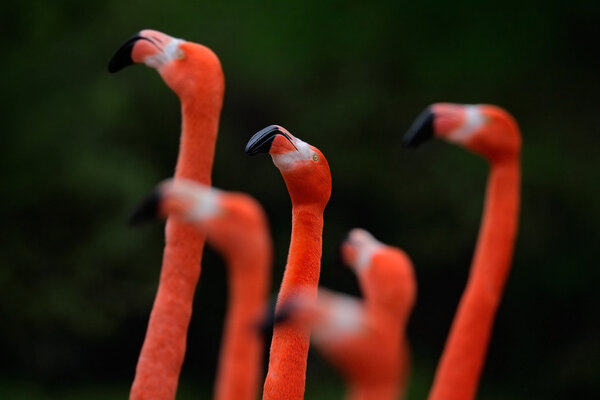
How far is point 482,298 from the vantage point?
3.42 metres

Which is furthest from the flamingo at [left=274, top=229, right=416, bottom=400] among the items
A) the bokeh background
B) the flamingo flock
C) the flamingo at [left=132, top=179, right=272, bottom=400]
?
the bokeh background

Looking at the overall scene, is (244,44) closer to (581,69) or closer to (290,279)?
(581,69)

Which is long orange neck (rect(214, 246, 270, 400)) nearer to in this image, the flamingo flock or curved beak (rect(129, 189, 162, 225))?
the flamingo flock

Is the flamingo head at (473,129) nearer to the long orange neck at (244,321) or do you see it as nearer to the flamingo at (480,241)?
the flamingo at (480,241)

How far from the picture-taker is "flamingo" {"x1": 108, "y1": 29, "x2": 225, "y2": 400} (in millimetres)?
2840

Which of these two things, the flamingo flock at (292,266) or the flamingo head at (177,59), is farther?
the flamingo head at (177,59)

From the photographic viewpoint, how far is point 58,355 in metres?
6.04

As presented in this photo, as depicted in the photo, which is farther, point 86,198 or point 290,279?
point 86,198

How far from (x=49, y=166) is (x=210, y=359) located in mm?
1427

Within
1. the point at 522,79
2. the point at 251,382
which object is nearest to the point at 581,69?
the point at 522,79

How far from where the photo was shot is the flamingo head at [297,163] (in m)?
2.23

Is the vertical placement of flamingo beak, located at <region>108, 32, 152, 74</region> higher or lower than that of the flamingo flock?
higher

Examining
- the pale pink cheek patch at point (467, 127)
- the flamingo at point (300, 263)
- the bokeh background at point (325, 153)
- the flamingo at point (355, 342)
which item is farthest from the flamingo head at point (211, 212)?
the bokeh background at point (325, 153)

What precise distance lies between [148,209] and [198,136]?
495 mm
